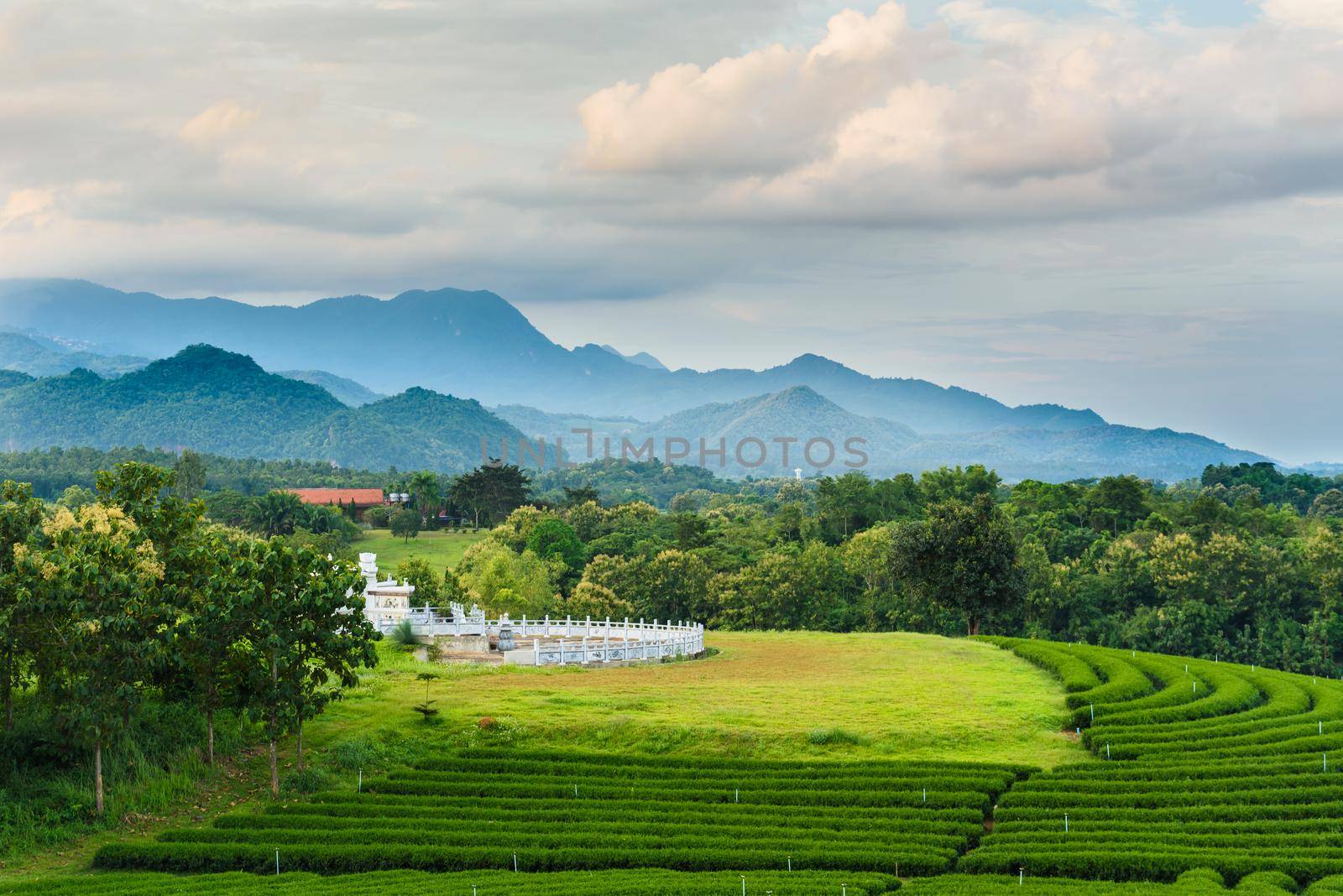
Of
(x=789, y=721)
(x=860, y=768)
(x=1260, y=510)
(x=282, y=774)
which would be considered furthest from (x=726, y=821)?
(x=1260, y=510)

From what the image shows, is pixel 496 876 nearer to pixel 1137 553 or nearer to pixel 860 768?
pixel 860 768

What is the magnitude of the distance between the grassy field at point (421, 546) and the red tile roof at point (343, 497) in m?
23.2

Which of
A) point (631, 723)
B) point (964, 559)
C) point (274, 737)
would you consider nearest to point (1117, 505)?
point (964, 559)

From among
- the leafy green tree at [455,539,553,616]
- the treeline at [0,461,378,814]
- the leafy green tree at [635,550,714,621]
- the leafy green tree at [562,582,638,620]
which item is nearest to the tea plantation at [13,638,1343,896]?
the treeline at [0,461,378,814]

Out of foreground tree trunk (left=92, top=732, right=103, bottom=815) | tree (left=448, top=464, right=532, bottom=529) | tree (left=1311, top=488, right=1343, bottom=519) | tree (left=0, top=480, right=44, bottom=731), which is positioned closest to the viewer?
tree (left=0, top=480, right=44, bottom=731)

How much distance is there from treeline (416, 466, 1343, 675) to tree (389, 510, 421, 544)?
2773cm

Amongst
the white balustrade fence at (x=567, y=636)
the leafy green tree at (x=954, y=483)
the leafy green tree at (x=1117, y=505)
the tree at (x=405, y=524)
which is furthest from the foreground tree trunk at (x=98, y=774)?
the tree at (x=405, y=524)

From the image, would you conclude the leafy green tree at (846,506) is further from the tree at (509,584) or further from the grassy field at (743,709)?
the grassy field at (743,709)

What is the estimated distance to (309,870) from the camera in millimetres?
31844

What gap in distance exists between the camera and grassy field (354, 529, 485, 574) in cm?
12438

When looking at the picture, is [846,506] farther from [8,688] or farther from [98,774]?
[98,774]

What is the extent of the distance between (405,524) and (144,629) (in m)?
106

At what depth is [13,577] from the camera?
35062 millimetres

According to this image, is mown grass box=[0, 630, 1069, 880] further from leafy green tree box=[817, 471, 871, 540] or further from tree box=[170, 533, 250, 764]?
leafy green tree box=[817, 471, 871, 540]
